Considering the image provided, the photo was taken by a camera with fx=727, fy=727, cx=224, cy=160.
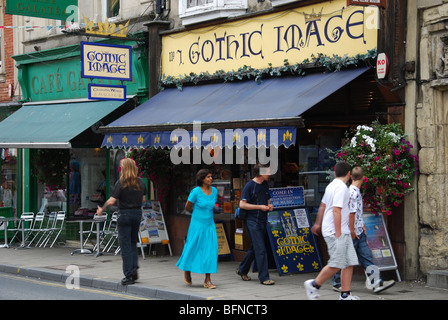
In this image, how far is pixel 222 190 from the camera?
14.3 meters

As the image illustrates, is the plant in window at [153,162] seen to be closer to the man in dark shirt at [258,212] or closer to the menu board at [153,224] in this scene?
the menu board at [153,224]

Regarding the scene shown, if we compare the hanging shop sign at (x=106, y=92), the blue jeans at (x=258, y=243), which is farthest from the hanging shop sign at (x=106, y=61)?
the blue jeans at (x=258, y=243)

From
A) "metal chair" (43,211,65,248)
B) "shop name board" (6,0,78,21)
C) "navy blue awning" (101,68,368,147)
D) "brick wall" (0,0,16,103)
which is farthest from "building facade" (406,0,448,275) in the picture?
"brick wall" (0,0,16,103)

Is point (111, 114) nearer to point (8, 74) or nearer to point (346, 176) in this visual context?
point (8, 74)

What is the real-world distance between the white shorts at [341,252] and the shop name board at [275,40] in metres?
3.74

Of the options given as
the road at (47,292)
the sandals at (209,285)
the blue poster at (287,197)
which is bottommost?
the road at (47,292)

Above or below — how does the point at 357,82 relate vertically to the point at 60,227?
above

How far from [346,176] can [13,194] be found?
43.8 ft

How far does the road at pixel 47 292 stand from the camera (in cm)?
1041

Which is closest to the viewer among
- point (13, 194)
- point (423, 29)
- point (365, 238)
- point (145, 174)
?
point (365, 238)

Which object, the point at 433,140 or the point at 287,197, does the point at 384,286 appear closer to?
the point at 433,140

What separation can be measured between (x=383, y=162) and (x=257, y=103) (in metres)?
2.70

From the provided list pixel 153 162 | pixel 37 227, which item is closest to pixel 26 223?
pixel 37 227
